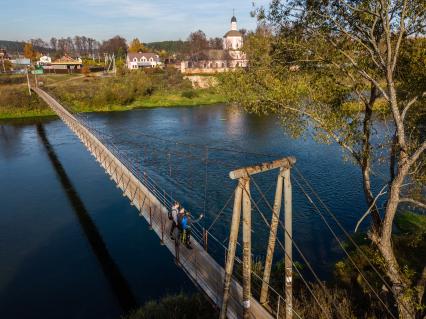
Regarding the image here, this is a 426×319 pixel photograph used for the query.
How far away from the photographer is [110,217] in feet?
59.9

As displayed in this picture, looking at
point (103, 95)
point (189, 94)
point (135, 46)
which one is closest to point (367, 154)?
point (103, 95)

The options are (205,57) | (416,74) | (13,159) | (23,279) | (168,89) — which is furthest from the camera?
(205,57)

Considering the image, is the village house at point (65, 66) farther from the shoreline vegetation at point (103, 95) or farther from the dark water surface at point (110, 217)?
the dark water surface at point (110, 217)

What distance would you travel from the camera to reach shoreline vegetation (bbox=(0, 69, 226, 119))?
49.9 meters

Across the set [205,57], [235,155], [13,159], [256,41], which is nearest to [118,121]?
[13,159]

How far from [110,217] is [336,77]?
13.0m

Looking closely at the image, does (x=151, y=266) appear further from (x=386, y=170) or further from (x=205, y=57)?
(x=205, y=57)

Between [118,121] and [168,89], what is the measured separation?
74.0 ft

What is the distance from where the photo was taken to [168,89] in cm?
6297

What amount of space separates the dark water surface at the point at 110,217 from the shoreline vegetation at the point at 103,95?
60.6 ft

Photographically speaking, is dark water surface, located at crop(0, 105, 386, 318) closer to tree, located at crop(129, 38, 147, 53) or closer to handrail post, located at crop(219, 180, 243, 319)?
handrail post, located at crop(219, 180, 243, 319)

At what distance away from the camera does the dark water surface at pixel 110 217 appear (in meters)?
12.9

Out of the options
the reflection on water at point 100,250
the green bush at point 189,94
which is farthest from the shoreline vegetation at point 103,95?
the reflection on water at point 100,250

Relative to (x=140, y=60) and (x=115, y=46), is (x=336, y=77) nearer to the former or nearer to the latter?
(x=140, y=60)
